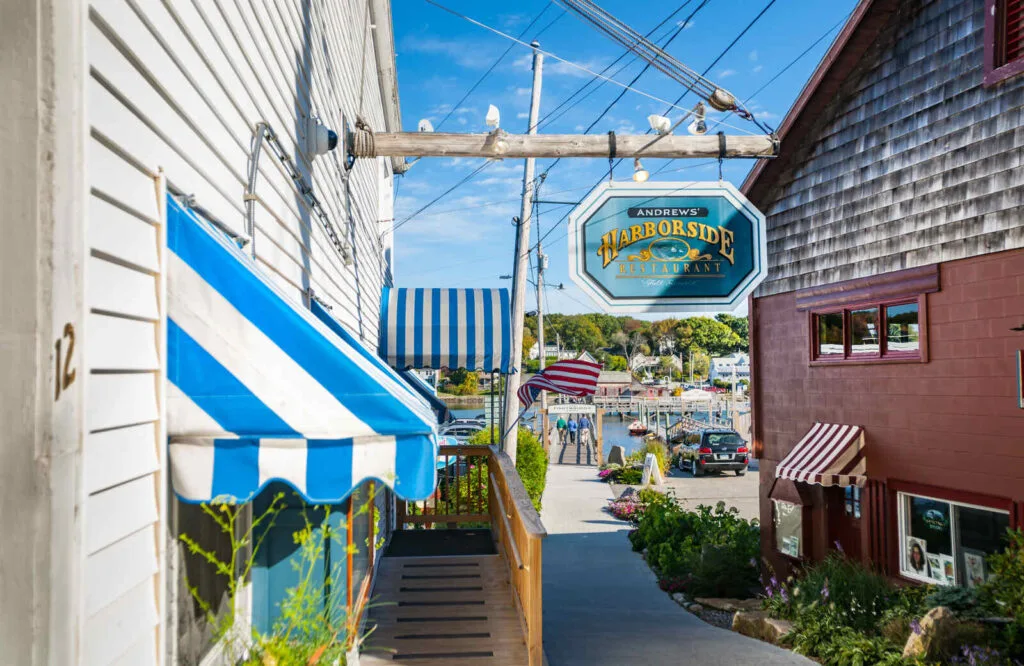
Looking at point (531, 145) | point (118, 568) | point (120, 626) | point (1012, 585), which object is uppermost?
point (531, 145)

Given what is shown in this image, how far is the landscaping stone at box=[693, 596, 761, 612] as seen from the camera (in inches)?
441

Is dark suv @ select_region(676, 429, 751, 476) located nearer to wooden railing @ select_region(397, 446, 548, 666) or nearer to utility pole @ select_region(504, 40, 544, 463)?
utility pole @ select_region(504, 40, 544, 463)

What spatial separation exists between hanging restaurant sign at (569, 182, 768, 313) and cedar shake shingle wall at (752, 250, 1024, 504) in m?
2.40

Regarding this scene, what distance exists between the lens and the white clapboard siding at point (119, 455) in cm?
256

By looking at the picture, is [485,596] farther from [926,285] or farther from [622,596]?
[926,285]

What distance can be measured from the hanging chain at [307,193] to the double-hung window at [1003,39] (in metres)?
6.84

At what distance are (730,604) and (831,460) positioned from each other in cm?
264

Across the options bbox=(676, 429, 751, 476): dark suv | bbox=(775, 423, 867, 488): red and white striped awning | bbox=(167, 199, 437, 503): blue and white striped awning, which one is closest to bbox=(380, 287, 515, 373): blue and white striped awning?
bbox=(775, 423, 867, 488): red and white striped awning

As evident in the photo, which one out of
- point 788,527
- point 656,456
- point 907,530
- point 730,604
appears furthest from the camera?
point 656,456

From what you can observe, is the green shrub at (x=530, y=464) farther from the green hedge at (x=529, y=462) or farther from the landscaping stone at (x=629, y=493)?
the landscaping stone at (x=629, y=493)

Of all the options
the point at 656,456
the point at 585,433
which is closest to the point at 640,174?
the point at 656,456

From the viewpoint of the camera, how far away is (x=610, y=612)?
1079cm

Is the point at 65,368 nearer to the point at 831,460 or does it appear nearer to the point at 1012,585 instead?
the point at 1012,585

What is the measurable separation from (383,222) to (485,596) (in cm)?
929
